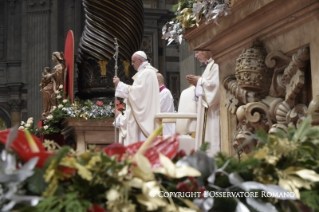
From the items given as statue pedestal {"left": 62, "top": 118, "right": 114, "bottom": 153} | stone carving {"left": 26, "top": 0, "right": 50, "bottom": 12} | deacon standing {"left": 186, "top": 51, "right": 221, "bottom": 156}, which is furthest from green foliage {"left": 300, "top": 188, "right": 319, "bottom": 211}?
stone carving {"left": 26, "top": 0, "right": 50, "bottom": 12}

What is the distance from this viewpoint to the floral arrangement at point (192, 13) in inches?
151

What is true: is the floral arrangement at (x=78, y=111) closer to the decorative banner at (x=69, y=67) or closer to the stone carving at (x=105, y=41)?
the stone carving at (x=105, y=41)

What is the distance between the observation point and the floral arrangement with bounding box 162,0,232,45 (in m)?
3.83

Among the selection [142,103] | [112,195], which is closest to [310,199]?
[112,195]

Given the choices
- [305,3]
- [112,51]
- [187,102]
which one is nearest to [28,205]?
[305,3]

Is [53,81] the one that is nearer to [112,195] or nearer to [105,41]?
[105,41]

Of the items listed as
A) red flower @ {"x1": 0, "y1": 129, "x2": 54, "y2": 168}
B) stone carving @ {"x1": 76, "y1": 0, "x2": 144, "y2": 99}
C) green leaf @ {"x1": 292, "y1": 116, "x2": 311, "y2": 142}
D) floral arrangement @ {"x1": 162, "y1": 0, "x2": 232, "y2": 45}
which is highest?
stone carving @ {"x1": 76, "y1": 0, "x2": 144, "y2": 99}

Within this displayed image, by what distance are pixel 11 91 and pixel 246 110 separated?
20157mm

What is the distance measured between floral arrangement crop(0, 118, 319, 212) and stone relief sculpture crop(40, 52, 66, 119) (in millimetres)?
11236

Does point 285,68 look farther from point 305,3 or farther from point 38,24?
point 38,24

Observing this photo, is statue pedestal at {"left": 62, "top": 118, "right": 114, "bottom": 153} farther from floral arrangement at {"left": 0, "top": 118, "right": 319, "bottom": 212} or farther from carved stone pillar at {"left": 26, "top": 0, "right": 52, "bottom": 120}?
carved stone pillar at {"left": 26, "top": 0, "right": 52, "bottom": 120}

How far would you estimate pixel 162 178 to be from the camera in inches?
51.1

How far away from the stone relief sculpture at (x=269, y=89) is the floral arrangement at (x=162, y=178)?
1.86m

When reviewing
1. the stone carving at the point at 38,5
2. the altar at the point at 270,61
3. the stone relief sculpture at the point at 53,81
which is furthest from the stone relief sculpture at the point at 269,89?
the stone carving at the point at 38,5
